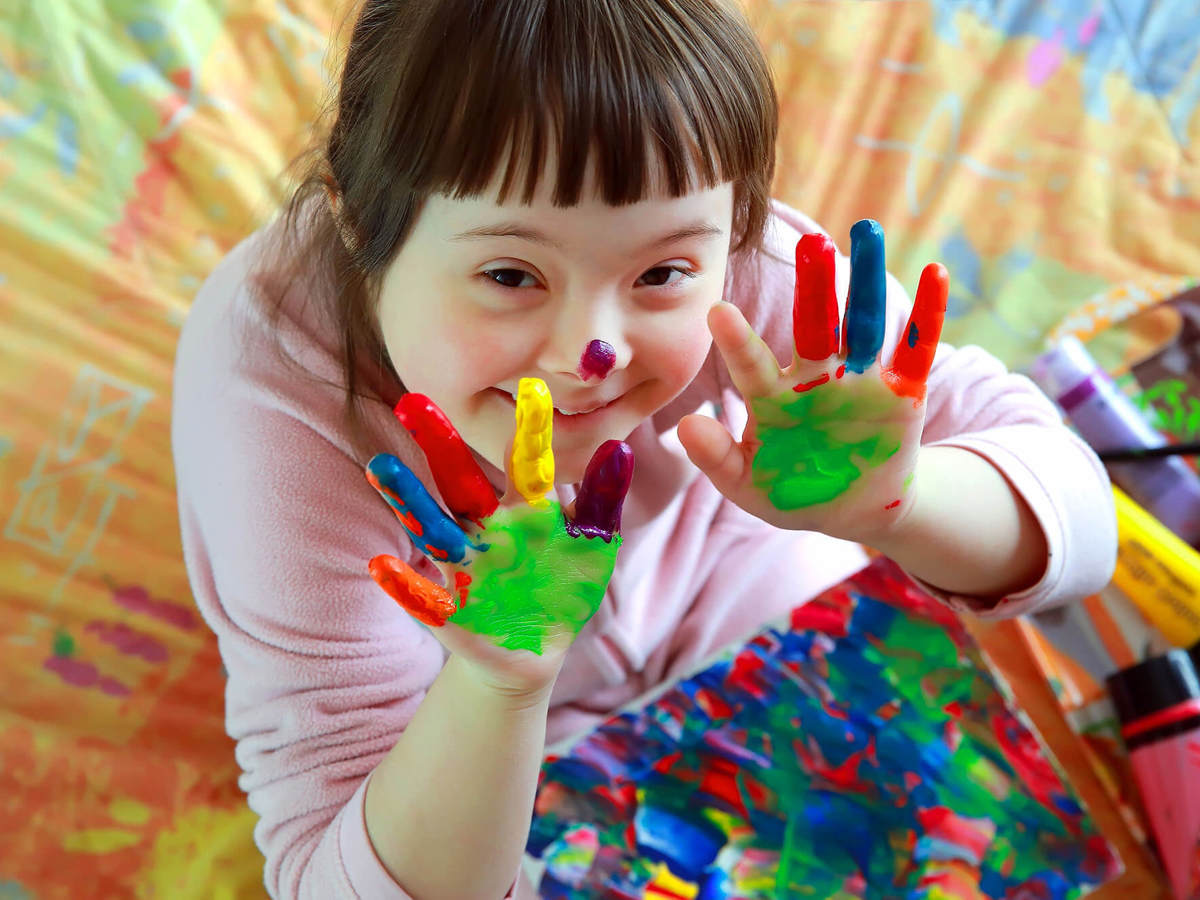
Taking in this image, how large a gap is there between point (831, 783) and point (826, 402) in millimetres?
448

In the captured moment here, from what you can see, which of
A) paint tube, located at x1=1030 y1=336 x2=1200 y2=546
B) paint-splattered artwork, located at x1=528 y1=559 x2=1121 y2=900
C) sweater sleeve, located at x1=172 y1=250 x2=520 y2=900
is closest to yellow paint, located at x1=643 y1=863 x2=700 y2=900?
paint-splattered artwork, located at x1=528 y1=559 x2=1121 y2=900

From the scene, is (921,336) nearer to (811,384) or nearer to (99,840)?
(811,384)

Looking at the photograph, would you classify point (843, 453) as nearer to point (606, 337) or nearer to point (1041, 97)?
point (606, 337)

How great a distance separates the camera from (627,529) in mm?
902

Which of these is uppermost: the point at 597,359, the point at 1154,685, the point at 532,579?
the point at 597,359

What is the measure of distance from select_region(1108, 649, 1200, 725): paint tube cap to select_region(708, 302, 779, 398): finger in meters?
0.60

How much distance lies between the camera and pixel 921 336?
561 mm

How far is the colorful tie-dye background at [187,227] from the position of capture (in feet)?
2.89

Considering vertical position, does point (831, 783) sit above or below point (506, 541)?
below

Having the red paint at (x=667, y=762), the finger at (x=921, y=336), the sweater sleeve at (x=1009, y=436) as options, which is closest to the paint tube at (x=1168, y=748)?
the sweater sleeve at (x=1009, y=436)

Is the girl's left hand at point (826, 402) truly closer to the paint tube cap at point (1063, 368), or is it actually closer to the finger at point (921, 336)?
the finger at point (921, 336)

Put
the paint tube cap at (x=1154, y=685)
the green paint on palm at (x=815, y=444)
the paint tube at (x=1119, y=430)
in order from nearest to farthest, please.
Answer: the green paint on palm at (x=815, y=444) → the paint tube cap at (x=1154, y=685) → the paint tube at (x=1119, y=430)

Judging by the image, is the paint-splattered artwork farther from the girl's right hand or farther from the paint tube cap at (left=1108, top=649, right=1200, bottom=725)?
the girl's right hand

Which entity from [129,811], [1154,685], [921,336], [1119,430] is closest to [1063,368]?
[1119,430]
